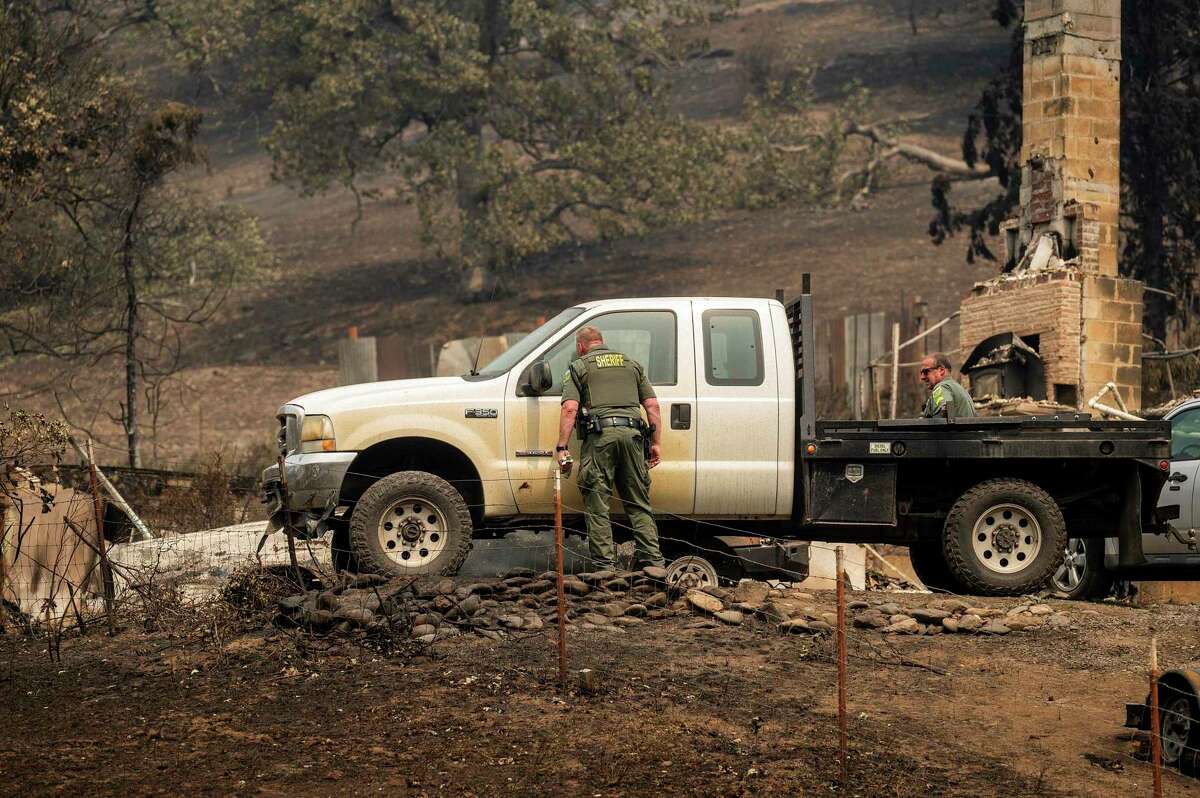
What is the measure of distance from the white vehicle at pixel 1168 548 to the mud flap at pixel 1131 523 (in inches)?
9.5

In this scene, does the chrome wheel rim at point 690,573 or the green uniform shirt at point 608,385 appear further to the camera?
the chrome wheel rim at point 690,573

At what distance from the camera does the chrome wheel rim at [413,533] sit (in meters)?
Result: 10.4

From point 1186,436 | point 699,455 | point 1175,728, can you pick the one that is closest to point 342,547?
point 699,455

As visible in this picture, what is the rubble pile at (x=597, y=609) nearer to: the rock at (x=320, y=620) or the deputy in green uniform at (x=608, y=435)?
the rock at (x=320, y=620)

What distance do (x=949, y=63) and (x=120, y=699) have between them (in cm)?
4729

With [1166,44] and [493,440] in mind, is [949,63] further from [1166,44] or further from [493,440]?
[493,440]

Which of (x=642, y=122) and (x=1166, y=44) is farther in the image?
(x=642, y=122)

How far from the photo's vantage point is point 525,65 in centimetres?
4319

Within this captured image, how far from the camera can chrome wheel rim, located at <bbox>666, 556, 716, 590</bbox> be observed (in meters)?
10.5

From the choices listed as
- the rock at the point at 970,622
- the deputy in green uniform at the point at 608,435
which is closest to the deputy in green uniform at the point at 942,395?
the rock at the point at 970,622

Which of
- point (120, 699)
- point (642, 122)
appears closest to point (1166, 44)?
point (642, 122)

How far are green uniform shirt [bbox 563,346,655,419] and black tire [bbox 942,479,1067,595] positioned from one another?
7.93 feet

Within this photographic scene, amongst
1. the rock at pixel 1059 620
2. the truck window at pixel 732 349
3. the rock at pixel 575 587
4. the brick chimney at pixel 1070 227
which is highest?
the brick chimney at pixel 1070 227

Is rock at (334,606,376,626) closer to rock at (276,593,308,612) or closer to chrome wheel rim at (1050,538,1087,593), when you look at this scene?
rock at (276,593,308,612)
